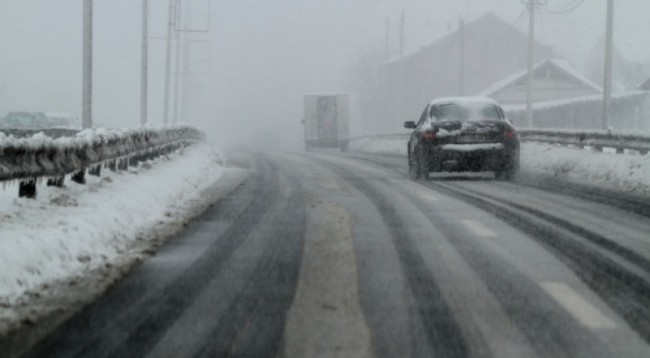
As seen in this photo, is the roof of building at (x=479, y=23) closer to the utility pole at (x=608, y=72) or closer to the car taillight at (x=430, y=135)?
the utility pole at (x=608, y=72)

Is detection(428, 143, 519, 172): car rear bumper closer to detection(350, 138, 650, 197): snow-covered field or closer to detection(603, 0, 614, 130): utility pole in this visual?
detection(350, 138, 650, 197): snow-covered field

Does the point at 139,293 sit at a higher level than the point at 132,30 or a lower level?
lower

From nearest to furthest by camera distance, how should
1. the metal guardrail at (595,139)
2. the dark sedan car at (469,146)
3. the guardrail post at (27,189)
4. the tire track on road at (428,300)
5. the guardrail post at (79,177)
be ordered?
the tire track on road at (428,300) → the guardrail post at (27,189) → the guardrail post at (79,177) → the dark sedan car at (469,146) → the metal guardrail at (595,139)

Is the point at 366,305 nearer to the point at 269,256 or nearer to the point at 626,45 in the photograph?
the point at 269,256

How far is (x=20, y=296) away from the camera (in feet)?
21.3

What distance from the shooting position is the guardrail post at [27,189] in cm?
1032

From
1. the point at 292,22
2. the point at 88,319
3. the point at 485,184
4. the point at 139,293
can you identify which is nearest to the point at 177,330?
the point at 88,319

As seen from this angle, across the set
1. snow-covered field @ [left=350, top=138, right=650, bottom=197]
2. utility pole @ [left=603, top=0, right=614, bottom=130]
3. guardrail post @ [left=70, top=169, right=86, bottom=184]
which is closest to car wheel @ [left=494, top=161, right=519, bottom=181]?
snow-covered field @ [left=350, top=138, right=650, bottom=197]

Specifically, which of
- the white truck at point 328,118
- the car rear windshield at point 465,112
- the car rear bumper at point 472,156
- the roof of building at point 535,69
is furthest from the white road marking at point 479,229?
the roof of building at point 535,69

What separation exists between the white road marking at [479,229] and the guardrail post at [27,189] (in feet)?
15.3

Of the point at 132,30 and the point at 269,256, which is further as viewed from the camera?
the point at 132,30

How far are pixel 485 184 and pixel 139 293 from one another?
11.3 m

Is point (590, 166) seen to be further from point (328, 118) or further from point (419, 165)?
point (328, 118)

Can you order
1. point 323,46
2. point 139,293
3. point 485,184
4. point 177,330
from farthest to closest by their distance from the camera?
point 323,46
point 485,184
point 139,293
point 177,330
